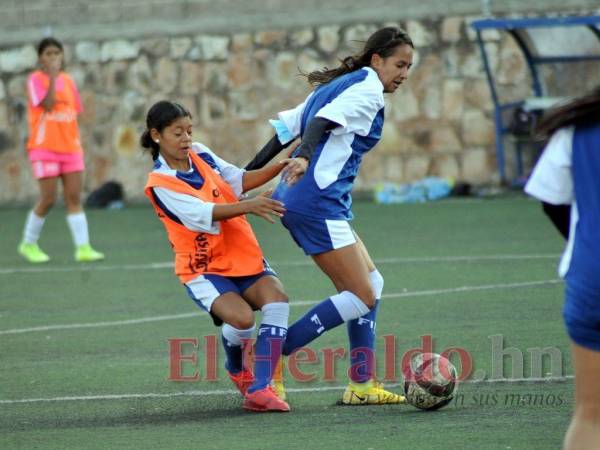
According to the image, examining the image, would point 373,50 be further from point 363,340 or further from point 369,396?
point 369,396

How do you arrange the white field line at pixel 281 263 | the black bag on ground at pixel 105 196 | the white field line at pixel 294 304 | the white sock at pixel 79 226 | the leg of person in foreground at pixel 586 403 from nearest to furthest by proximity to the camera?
the leg of person in foreground at pixel 586 403, the white field line at pixel 294 304, the white field line at pixel 281 263, the white sock at pixel 79 226, the black bag on ground at pixel 105 196

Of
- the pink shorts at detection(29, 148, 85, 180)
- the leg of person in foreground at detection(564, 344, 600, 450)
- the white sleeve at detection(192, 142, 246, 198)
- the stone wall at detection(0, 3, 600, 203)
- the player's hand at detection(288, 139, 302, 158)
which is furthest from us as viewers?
the stone wall at detection(0, 3, 600, 203)

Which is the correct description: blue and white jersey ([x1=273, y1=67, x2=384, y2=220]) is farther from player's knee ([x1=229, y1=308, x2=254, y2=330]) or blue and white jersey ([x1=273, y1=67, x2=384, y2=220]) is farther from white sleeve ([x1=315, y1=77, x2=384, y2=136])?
player's knee ([x1=229, y1=308, x2=254, y2=330])

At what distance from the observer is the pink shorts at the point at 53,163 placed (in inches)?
526

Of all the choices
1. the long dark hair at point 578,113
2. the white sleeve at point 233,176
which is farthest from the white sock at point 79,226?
the long dark hair at point 578,113

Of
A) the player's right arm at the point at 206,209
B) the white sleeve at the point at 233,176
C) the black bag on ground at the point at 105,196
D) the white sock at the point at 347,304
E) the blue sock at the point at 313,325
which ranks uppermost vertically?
the white sleeve at the point at 233,176

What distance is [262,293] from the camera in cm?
702

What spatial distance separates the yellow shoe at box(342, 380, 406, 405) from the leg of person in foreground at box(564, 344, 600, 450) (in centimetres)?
239

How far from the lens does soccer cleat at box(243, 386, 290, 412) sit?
6.72m

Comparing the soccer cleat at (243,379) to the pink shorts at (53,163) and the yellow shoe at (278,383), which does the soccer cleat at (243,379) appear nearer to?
the yellow shoe at (278,383)

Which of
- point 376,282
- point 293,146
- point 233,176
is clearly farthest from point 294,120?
point 376,282

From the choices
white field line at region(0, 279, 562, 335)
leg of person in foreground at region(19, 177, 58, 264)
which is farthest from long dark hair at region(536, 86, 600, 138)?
leg of person in foreground at region(19, 177, 58, 264)

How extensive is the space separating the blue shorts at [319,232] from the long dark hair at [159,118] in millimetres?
785

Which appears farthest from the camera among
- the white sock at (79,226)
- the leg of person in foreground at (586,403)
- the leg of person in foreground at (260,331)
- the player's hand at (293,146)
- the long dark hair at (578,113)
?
the white sock at (79,226)
